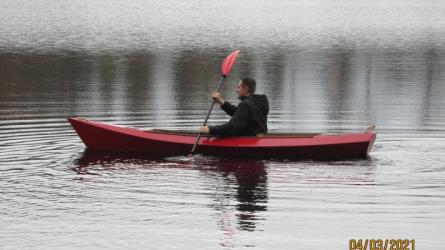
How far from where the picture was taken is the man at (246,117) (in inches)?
631

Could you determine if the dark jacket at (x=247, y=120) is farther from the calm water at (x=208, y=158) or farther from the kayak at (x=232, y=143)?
the calm water at (x=208, y=158)

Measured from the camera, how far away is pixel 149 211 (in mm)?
12219

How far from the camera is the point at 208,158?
1596cm

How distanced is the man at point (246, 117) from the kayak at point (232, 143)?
17 cm

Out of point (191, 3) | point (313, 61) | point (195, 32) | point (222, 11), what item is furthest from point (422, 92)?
point (191, 3)

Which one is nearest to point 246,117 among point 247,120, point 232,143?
point 247,120

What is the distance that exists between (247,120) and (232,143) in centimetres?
49

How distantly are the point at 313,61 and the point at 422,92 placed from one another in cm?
1158

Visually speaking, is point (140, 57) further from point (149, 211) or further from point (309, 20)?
point (309, 20)
